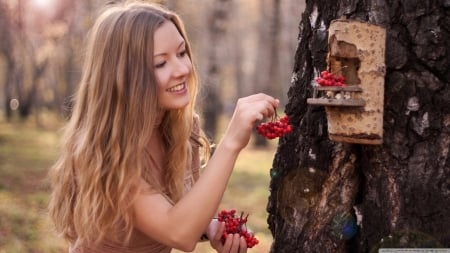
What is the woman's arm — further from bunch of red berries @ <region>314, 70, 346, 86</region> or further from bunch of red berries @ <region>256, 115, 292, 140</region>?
bunch of red berries @ <region>314, 70, 346, 86</region>

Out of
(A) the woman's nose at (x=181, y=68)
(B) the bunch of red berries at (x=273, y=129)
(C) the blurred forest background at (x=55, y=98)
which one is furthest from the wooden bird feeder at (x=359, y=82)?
(C) the blurred forest background at (x=55, y=98)

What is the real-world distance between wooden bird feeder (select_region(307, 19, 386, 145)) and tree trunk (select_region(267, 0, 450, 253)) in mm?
98

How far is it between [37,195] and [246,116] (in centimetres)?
660

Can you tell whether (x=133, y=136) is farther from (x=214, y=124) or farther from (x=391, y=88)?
(x=214, y=124)

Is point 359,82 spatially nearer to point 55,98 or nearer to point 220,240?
point 220,240

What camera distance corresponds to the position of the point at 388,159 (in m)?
2.27

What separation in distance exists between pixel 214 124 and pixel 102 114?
11612 mm

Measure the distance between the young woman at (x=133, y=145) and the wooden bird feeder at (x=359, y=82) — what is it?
0.24 meters

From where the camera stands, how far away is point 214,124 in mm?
14086

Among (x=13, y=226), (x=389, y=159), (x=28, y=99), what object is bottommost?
(x=28, y=99)

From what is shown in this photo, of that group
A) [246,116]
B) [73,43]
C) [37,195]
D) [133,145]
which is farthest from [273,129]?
[73,43]

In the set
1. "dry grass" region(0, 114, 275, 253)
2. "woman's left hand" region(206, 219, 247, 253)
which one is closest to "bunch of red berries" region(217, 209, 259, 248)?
"woman's left hand" region(206, 219, 247, 253)

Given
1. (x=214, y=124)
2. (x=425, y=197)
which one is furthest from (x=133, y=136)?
(x=214, y=124)

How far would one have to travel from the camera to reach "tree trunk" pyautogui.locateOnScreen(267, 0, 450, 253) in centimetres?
221
